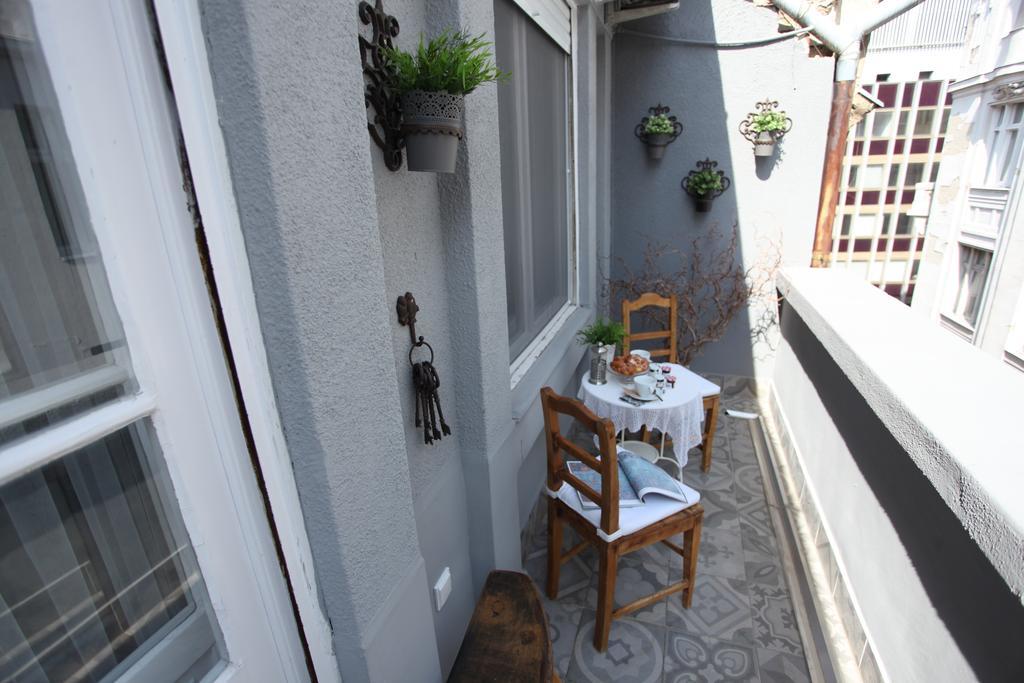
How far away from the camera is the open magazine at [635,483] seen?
197cm

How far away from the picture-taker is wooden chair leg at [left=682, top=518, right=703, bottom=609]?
6.67ft

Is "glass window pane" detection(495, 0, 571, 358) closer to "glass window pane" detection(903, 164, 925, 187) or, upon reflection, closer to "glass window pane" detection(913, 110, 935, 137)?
"glass window pane" detection(903, 164, 925, 187)

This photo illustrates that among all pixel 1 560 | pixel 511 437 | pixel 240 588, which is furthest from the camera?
pixel 511 437

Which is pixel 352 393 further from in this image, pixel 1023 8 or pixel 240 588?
pixel 1023 8

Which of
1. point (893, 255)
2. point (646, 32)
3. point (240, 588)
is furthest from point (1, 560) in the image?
point (893, 255)

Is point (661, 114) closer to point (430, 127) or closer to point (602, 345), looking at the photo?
point (602, 345)

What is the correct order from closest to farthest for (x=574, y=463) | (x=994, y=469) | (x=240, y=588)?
(x=240, y=588), (x=994, y=469), (x=574, y=463)

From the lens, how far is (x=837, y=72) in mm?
3541

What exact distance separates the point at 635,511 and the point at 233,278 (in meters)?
1.69

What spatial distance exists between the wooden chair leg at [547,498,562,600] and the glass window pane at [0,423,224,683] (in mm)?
1456

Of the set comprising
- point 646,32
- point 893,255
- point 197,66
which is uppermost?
point 646,32

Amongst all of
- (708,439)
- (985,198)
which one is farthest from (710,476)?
(985,198)

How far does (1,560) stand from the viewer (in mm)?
559

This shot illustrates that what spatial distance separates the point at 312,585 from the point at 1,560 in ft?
1.60
